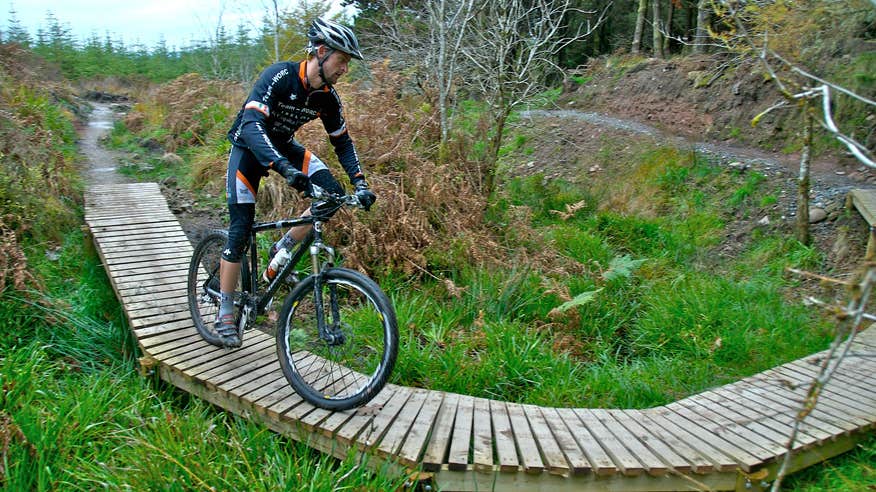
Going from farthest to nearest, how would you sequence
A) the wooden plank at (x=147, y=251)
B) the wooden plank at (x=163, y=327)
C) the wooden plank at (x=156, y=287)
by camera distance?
1. the wooden plank at (x=147, y=251)
2. the wooden plank at (x=156, y=287)
3. the wooden plank at (x=163, y=327)

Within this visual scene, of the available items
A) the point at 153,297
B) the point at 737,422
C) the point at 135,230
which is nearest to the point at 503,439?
the point at 737,422

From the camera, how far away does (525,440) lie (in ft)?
11.6

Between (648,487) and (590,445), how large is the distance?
368mm

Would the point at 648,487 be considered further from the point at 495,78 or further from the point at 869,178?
the point at 869,178

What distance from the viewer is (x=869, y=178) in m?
7.98

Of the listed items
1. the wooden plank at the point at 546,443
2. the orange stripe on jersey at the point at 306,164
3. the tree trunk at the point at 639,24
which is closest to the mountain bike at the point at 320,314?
the orange stripe on jersey at the point at 306,164

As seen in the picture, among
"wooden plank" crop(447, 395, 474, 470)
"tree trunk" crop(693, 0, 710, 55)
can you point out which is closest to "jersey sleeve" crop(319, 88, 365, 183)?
"wooden plank" crop(447, 395, 474, 470)

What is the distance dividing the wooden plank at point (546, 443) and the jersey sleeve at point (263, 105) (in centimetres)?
222

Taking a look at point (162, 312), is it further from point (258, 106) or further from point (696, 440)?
point (696, 440)

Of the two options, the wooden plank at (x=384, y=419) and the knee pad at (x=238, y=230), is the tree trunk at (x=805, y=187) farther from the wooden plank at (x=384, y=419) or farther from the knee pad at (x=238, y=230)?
the knee pad at (x=238, y=230)

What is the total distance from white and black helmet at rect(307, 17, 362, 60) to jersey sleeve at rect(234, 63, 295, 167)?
26cm

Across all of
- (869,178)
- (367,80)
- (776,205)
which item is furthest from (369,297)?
(869,178)

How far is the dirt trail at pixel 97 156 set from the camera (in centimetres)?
893

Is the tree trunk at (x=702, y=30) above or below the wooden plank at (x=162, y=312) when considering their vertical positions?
above
